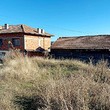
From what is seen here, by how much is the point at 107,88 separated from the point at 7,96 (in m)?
3.10

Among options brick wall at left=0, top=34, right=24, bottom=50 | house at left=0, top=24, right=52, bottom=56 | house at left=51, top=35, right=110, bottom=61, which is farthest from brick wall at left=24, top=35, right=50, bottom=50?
house at left=51, top=35, right=110, bottom=61

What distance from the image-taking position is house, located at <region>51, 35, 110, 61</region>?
21295 mm

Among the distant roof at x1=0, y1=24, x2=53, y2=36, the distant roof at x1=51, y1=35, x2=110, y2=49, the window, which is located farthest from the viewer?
the window

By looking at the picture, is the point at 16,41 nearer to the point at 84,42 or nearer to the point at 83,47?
the point at 84,42

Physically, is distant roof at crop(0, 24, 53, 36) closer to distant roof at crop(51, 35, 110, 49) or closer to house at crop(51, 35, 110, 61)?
distant roof at crop(51, 35, 110, 49)

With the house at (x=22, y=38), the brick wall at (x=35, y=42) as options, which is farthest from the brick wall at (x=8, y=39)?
the brick wall at (x=35, y=42)

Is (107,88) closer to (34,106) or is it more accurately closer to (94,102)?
(94,102)

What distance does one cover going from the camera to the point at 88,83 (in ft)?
18.2

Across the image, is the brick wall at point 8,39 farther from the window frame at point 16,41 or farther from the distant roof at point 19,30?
the distant roof at point 19,30

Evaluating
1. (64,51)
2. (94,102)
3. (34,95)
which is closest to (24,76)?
(34,95)

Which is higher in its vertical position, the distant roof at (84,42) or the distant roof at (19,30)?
the distant roof at (19,30)

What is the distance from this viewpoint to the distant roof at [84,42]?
72.5ft

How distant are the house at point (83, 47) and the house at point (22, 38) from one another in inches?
197

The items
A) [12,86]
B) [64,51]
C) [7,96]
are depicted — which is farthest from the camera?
[64,51]
